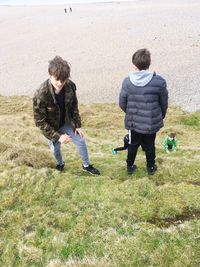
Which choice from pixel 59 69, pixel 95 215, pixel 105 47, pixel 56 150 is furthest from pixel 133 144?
pixel 105 47

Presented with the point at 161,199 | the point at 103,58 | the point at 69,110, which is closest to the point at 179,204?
the point at 161,199

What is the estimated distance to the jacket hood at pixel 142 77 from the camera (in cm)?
864

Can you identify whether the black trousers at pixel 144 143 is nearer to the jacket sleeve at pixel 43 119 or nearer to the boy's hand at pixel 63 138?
the boy's hand at pixel 63 138

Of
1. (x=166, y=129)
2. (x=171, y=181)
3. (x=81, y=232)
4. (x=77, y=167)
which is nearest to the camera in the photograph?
(x=81, y=232)

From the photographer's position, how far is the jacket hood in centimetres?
864

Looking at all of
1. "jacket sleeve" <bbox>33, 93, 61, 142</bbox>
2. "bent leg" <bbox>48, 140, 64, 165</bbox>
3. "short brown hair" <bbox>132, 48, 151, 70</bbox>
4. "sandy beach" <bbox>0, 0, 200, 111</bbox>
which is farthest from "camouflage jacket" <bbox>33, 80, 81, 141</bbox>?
"sandy beach" <bbox>0, 0, 200, 111</bbox>

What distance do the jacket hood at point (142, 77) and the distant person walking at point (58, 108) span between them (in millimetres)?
1400

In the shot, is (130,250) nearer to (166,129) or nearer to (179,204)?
(179,204)

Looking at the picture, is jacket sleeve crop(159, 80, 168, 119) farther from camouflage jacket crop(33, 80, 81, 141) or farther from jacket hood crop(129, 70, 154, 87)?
camouflage jacket crop(33, 80, 81, 141)

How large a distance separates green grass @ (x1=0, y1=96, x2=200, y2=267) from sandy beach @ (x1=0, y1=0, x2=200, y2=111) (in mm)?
19817

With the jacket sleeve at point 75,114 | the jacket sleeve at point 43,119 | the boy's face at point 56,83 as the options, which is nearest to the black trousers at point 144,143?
the jacket sleeve at point 75,114

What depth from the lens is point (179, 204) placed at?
785 cm

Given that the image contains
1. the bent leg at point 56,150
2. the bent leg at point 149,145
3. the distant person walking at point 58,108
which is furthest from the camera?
the bent leg at point 56,150

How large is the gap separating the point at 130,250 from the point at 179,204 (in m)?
1.84
